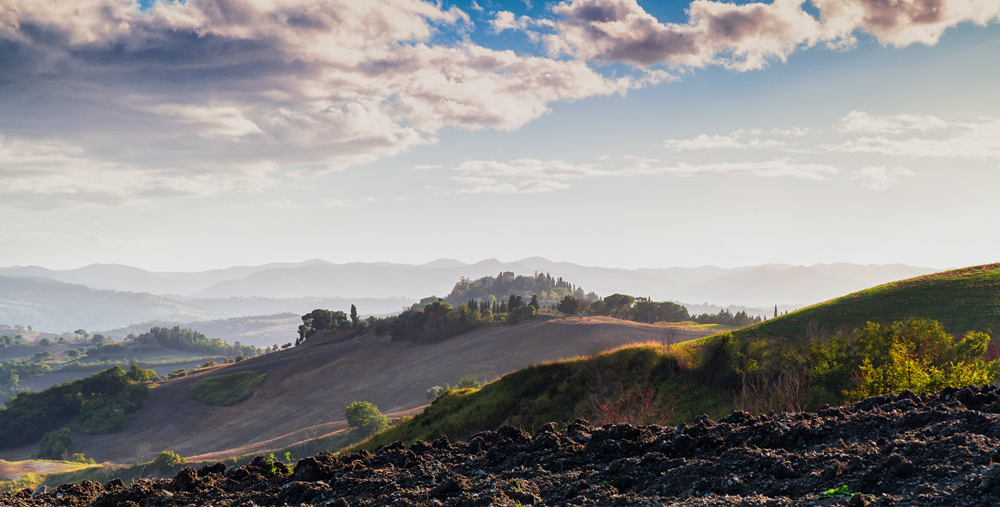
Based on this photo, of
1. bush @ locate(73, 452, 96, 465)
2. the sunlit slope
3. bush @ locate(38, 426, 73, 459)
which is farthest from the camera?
bush @ locate(38, 426, 73, 459)

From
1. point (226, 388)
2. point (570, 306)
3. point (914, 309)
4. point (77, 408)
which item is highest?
point (914, 309)

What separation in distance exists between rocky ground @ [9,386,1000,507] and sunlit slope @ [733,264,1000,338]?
2148 centimetres

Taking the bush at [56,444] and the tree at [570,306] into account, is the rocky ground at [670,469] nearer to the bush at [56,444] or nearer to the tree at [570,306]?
the bush at [56,444]

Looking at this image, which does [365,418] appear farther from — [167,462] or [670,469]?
[670,469]

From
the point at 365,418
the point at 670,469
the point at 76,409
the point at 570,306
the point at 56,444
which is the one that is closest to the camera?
the point at 670,469

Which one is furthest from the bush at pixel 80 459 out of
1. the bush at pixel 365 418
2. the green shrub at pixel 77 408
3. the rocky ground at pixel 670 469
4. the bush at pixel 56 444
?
the rocky ground at pixel 670 469

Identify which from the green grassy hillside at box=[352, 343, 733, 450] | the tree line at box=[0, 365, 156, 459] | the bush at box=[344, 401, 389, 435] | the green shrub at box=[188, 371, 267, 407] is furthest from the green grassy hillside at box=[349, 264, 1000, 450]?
the tree line at box=[0, 365, 156, 459]

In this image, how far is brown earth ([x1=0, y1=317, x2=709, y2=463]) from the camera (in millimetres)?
84750

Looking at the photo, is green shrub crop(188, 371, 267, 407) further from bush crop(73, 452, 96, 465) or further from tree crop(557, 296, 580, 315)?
tree crop(557, 296, 580, 315)

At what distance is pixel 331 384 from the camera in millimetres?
101188

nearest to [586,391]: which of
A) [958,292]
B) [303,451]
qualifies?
[958,292]

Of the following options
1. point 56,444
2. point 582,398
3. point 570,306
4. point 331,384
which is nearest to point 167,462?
point 331,384

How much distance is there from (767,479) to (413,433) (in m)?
23.0

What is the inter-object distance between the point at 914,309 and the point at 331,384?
94988mm
